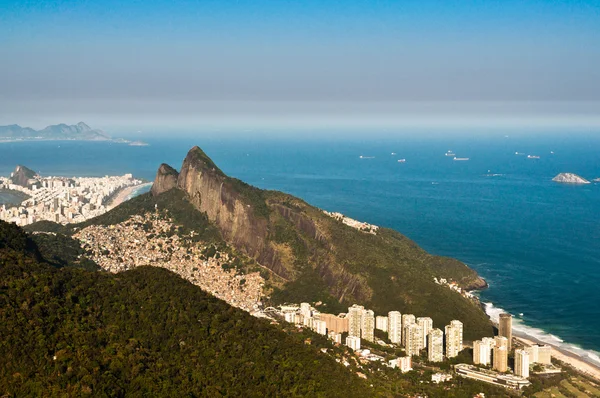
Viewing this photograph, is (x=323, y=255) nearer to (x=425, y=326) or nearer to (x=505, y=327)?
(x=425, y=326)

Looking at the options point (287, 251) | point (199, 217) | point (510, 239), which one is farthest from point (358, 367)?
point (510, 239)

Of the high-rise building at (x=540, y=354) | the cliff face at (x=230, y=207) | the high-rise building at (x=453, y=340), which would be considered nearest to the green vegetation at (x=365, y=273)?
the cliff face at (x=230, y=207)

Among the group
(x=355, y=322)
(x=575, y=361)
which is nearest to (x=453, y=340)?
(x=355, y=322)

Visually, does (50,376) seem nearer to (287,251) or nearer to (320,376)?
(320,376)

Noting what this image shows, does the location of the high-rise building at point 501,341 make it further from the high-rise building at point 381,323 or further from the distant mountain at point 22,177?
the distant mountain at point 22,177

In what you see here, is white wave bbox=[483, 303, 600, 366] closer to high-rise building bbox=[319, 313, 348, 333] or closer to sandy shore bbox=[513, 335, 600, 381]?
sandy shore bbox=[513, 335, 600, 381]
